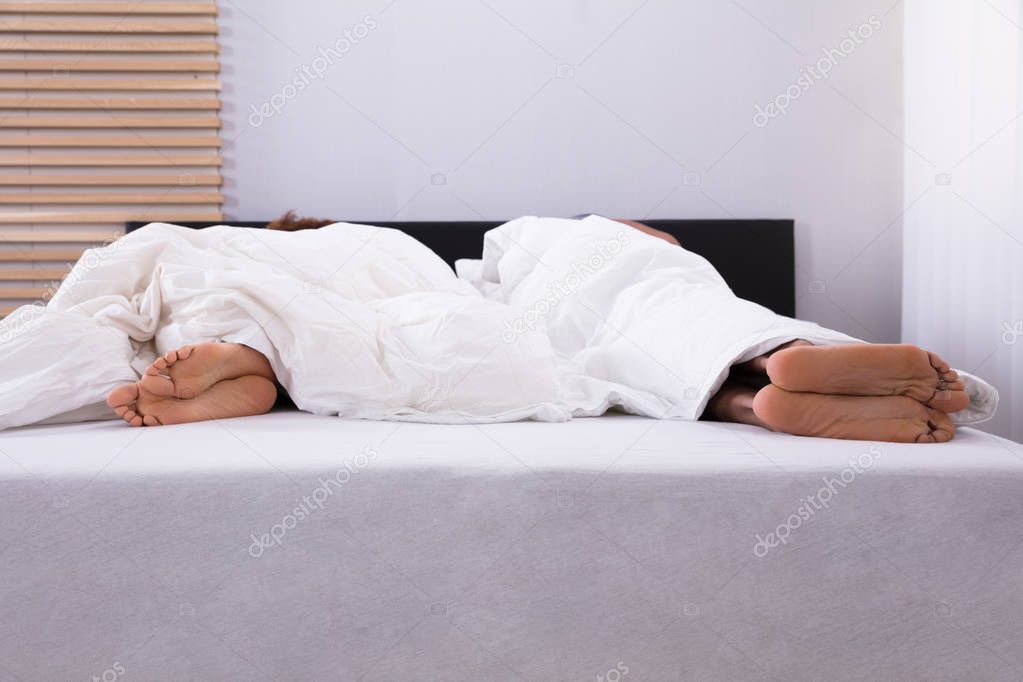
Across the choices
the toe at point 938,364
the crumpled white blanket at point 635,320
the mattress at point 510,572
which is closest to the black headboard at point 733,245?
the crumpled white blanket at point 635,320

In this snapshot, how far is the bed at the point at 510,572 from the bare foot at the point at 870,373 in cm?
17

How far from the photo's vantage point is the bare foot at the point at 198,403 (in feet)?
4.80

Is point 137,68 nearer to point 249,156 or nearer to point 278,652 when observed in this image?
point 249,156

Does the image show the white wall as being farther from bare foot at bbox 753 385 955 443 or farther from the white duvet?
bare foot at bbox 753 385 955 443

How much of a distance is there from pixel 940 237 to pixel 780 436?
5.92ft

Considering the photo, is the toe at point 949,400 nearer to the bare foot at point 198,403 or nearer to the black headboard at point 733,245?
the bare foot at point 198,403

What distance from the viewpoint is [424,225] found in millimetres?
3104

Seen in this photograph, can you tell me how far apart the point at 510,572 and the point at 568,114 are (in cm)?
236

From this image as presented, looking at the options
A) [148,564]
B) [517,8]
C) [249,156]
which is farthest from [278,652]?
[517,8]

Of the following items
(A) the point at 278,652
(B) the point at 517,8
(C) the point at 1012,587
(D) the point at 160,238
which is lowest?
(A) the point at 278,652

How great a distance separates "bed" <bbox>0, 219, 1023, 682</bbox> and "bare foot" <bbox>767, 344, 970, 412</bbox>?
0.17 meters

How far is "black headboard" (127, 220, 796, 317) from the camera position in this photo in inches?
122

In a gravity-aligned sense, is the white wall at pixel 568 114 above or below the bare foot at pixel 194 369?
above

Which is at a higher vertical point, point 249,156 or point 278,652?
point 249,156
